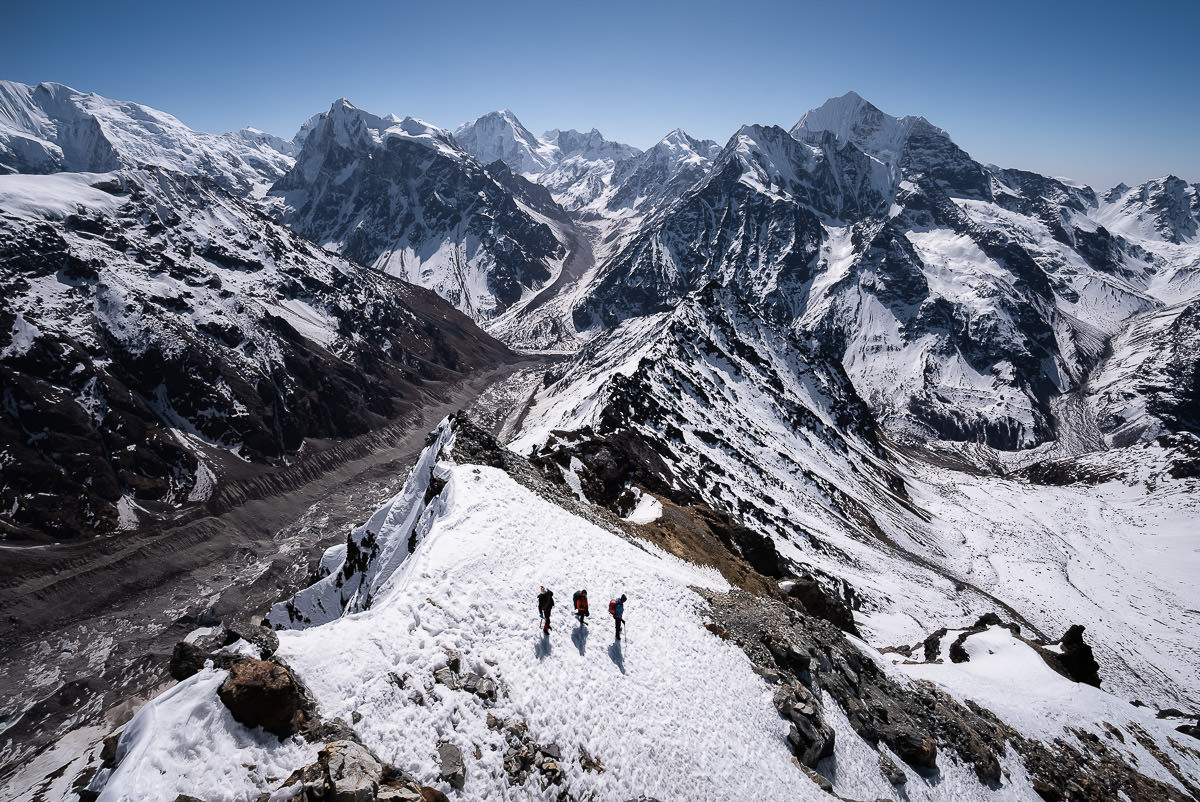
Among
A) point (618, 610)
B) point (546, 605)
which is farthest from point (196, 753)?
point (618, 610)

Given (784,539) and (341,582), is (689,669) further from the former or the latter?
(784,539)

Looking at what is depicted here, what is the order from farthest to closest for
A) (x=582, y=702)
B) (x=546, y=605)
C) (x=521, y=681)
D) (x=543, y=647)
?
(x=546, y=605)
(x=543, y=647)
(x=582, y=702)
(x=521, y=681)

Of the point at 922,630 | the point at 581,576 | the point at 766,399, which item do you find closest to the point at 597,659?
the point at 581,576

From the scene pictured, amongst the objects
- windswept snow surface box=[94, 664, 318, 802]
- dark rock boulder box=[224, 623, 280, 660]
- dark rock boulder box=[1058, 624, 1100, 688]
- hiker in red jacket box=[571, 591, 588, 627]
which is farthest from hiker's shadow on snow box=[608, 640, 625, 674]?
dark rock boulder box=[1058, 624, 1100, 688]

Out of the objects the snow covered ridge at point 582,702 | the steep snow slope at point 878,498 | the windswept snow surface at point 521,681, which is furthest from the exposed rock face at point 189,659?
the steep snow slope at point 878,498

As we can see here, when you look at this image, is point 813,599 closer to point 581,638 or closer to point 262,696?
point 581,638

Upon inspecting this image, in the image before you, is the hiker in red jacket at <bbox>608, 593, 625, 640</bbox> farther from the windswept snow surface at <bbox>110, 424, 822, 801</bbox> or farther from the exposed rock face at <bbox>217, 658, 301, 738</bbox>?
the exposed rock face at <bbox>217, 658, 301, 738</bbox>

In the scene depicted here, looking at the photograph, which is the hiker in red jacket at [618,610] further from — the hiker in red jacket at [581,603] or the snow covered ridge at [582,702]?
the hiker in red jacket at [581,603]

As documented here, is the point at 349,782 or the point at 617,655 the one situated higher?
the point at 349,782
